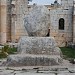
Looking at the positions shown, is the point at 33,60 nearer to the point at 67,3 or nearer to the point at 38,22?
the point at 38,22

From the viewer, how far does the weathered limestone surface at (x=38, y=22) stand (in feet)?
40.5

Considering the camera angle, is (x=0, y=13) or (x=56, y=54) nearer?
(x=56, y=54)

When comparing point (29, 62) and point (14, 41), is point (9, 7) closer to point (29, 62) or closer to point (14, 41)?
point (14, 41)

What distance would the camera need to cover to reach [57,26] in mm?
29438

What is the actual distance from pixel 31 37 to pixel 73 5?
716 inches

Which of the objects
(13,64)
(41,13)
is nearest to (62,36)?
(41,13)

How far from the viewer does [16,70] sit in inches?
376

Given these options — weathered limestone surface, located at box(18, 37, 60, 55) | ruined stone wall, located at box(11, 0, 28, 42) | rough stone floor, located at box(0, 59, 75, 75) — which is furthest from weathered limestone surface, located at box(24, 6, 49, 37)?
ruined stone wall, located at box(11, 0, 28, 42)

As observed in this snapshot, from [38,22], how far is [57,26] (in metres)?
17.1

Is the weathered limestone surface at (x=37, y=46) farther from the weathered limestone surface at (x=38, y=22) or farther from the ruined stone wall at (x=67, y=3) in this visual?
the ruined stone wall at (x=67, y=3)

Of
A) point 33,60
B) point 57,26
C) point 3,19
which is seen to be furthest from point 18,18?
point 33,60

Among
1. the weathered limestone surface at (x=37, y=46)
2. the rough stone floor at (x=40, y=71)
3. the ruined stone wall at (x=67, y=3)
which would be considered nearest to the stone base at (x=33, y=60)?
the rough stone floor at (x=40, y=71)

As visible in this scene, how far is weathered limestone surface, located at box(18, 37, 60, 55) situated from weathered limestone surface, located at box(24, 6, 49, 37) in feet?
2.14

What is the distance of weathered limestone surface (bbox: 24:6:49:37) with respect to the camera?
40.5 ft
